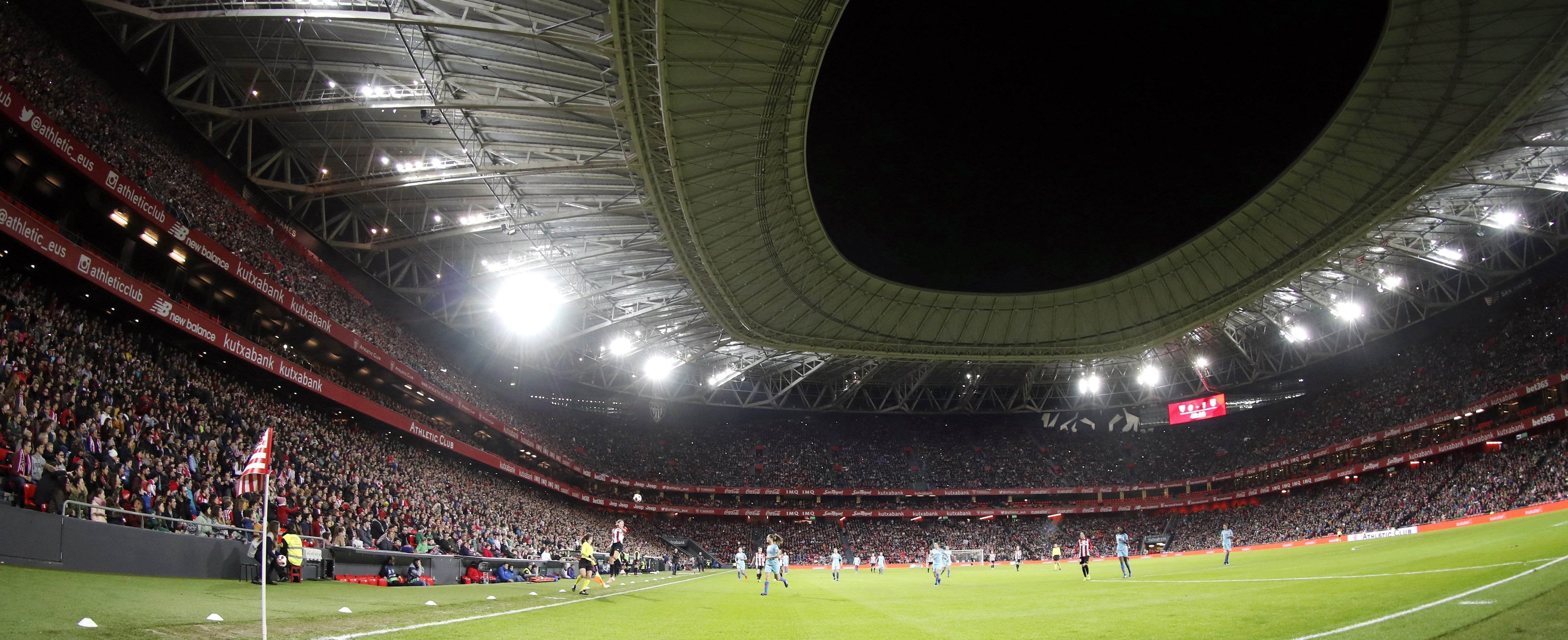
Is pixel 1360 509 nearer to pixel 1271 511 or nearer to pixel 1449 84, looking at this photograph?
pixel 1271 511

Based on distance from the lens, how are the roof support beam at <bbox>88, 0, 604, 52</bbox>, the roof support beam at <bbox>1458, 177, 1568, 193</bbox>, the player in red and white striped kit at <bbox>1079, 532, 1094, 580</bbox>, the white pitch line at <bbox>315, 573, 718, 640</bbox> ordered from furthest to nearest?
the roof support beam at <bbox>1458, 177, 1568, 193</bbox>
the player in red and white striped kit at <bbox>1079, 532, 1094, 580</bbox>
the roof support beam at <bbox>88, 0, 604, 52</bbox>
the white pitch line at <bbox>315, 573, 718, 640</bbox>

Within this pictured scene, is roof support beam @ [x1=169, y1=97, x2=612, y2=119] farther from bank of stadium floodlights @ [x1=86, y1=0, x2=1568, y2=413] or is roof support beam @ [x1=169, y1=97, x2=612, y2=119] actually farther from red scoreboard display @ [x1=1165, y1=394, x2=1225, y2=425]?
red scoreboard display @ [x1=1165, y1=394, x2=1225, y2=425]

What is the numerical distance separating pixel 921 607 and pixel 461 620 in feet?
30.8

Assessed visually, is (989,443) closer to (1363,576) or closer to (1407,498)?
(1407,498)

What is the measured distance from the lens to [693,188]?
31.4 meters

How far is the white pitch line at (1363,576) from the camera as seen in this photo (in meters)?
14.9

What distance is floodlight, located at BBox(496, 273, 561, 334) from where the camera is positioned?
4188 centimetres

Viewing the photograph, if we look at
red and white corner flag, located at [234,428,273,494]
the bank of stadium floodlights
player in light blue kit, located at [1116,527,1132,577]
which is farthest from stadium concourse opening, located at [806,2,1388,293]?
red and white corner flag, located at [234,428,273,494]

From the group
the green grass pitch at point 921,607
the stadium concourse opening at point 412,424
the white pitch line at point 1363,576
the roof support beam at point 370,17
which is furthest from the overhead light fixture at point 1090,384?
the roof support beam at point 370,17

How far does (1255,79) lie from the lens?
32.0 meters

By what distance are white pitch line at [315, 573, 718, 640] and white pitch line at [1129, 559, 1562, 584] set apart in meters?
15.6

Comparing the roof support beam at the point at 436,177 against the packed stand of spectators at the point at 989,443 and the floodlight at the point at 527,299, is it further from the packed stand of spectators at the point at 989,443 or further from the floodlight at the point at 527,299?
the packed stand of spectators at the point at 989,443

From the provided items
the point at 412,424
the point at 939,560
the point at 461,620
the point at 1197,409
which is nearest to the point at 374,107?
the point at 461,620

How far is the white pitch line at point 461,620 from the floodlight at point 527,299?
70.6 ft
